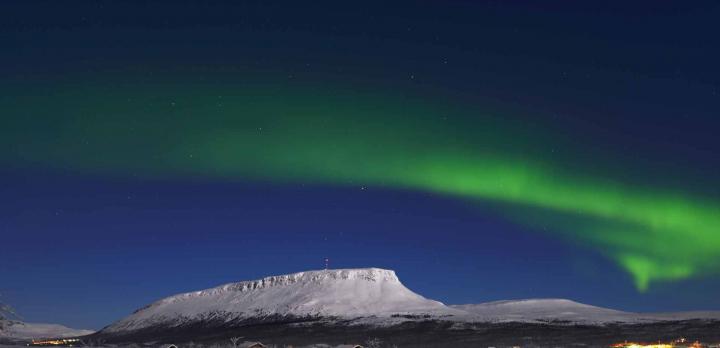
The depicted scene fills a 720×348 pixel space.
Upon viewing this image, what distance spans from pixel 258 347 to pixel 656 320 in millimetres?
128209

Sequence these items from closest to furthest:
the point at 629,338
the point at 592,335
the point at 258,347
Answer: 1. the point at 258,347
2. the point at 629,338
3. the point at 592,335

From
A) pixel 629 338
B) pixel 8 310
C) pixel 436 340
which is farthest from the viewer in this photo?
pixel 436 340

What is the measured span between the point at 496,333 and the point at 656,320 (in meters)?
41.9

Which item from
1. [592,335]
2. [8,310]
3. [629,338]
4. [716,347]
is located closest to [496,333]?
[592,335]

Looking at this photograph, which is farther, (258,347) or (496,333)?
(496,333)

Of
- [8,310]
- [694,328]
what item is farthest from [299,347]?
[8,310]

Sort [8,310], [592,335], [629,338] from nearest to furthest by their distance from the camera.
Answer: [8,310]
[629,338]
[592,335]

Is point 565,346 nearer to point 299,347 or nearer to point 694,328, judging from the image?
point 694,328

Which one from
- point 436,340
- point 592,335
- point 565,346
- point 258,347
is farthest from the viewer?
point 436,340

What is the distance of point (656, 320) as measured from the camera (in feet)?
643

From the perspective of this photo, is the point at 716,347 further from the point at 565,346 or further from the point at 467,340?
the point at 467,340

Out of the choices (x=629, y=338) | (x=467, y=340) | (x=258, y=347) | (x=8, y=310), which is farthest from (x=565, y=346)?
A: (x=8, y=310)

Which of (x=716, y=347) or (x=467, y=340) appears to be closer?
Result: (x=716, y=347)

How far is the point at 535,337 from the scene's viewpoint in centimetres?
17412
